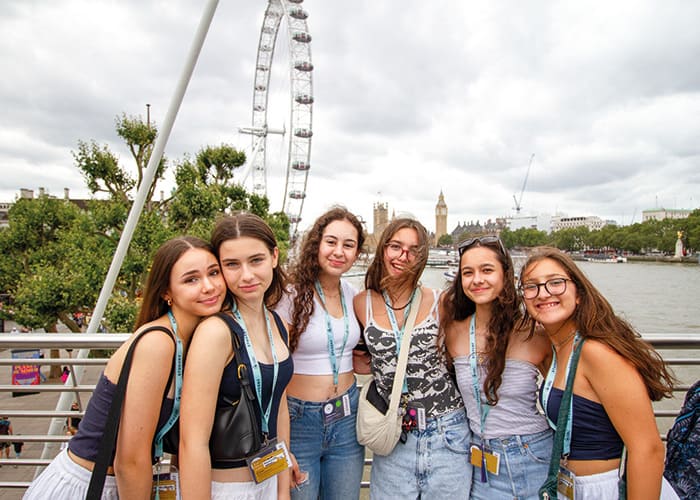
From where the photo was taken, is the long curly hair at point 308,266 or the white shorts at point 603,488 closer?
the white shorts at point 603,488

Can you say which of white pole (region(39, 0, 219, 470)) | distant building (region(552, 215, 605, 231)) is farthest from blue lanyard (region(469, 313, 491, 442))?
distant building (region(552, 215, 605, 231))

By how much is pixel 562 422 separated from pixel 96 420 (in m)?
1.50

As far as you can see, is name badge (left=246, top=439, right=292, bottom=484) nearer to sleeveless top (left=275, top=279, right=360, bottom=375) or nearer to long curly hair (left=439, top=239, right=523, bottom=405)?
sleeveless top (left=275, top=279, right=360, bottom=375)

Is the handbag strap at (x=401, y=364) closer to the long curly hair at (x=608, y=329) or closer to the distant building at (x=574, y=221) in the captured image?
the long curly hair at (x=608, y=329)

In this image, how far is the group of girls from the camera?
126cm

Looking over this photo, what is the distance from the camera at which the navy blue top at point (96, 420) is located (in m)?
1.24

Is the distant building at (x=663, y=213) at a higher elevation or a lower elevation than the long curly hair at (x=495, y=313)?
higher

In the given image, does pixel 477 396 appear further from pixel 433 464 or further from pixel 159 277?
pixel 159 277

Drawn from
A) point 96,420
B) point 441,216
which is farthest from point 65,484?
point 441,216

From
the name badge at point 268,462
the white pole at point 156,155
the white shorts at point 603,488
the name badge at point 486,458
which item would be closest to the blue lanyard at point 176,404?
the name badge at point 268,462

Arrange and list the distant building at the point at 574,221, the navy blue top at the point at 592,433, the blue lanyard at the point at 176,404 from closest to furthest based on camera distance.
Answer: the blue lanyard at the point at 176,404 → the navy blue top at the point at 592,433 → the distant building at the point at 574,221

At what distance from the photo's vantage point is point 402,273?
185 centimetres

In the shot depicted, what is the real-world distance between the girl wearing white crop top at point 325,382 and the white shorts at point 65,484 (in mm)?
686

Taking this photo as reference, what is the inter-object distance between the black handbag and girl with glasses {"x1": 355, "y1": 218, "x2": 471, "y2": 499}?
0.62 metres
